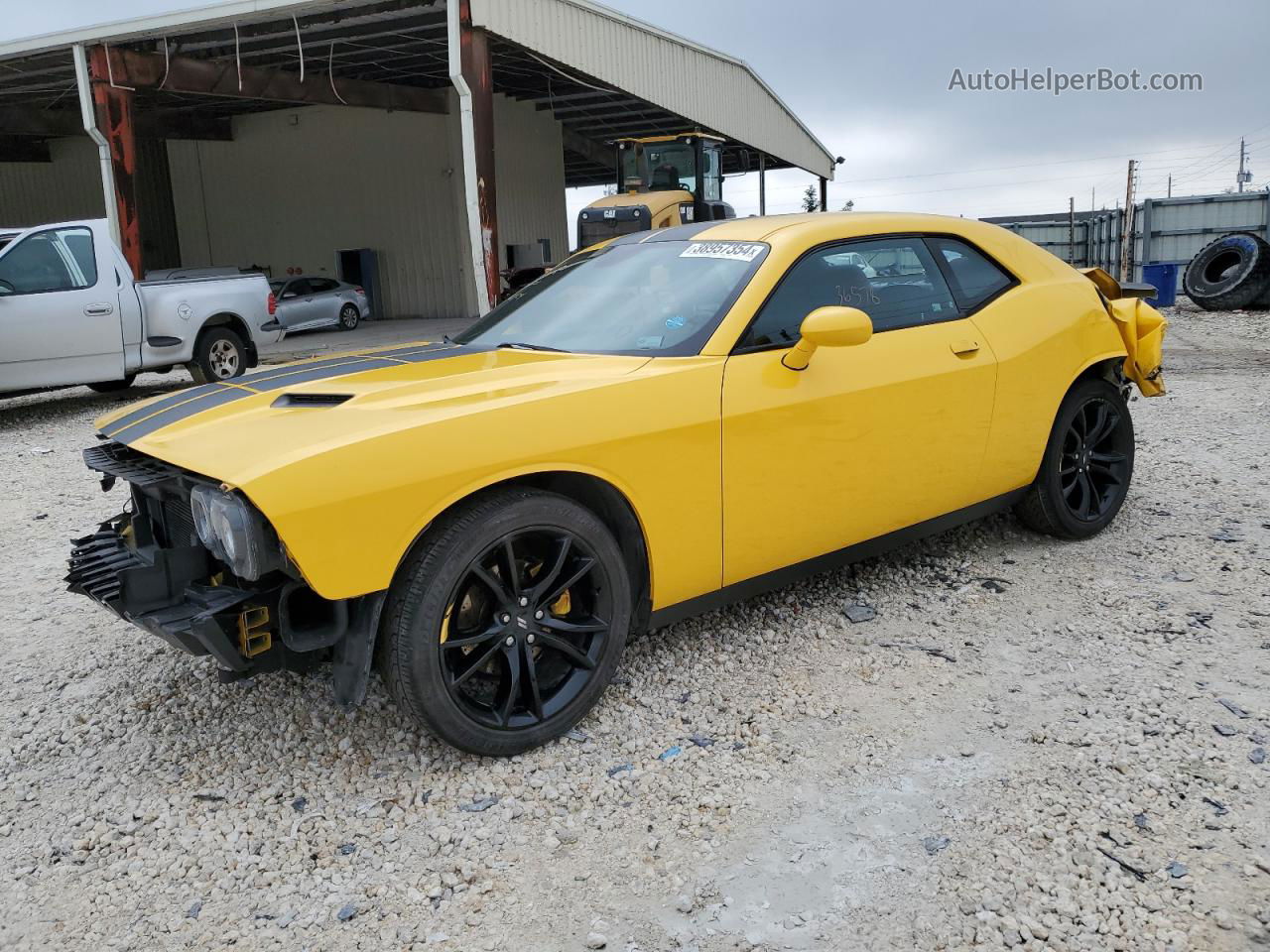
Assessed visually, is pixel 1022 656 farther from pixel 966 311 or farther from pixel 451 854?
pixel 451 854

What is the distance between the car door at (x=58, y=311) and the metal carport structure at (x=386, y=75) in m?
4.42

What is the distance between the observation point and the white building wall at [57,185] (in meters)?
26.8

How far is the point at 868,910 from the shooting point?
7.50 feet

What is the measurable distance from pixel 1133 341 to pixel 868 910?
3481 millimetres

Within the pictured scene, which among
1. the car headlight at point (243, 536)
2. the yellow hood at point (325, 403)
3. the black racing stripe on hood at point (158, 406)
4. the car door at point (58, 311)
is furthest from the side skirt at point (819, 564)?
the car door at point (58, 311)

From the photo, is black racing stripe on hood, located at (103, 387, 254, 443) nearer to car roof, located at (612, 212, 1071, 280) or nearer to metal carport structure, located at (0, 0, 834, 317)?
car roof, located at (612, 212, 1071, 280)

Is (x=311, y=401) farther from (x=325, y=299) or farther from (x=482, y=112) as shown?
(x=325, y=299)

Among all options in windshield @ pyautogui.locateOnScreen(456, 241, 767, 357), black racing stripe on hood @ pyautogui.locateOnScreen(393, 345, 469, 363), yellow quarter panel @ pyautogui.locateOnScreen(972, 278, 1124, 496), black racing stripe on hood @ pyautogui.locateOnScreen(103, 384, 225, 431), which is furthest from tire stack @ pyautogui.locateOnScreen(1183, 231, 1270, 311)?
black racing stripe on hood @ pyautogui.locateOnScreen(103, 384, 225, 431)

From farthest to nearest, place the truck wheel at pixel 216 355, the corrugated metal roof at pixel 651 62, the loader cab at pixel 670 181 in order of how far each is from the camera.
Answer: the loader cab at pixel 670 181, the corrugated metal roof at pixel 651 62, the truck wheel at pixel 216 355

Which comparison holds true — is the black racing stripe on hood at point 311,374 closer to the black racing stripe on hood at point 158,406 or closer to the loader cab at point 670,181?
the black racing stripe on hood at point 158,406

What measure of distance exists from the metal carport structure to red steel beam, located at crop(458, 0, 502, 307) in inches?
0.8

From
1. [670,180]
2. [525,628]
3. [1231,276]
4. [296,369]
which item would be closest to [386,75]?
[670,180]

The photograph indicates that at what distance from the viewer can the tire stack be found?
16234mm

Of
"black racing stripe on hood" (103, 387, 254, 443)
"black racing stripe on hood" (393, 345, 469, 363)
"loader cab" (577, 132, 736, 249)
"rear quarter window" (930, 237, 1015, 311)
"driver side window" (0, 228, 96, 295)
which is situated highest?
"loader cab" (577, 132, 736, 249)
